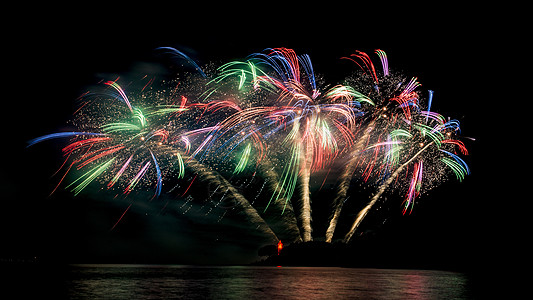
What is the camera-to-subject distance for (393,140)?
24766mm

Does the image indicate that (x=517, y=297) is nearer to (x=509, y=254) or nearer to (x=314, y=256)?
(x=509, y=254)

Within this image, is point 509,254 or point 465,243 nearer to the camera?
point 509,254

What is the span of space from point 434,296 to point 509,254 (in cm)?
1758

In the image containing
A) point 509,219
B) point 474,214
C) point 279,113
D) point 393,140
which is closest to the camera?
point 279,113

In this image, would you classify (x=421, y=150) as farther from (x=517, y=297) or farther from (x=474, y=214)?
(x=517, y=297)

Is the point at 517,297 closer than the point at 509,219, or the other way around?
the point at 517,297

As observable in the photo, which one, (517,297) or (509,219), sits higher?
(509,219)

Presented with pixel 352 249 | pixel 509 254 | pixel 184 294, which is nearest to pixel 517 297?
pixel 184 294

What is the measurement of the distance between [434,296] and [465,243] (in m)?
18.5

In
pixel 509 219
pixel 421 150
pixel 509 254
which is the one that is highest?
pixel 421 150

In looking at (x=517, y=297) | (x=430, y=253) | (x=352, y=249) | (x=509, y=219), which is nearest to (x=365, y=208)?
(x=352, y=249)

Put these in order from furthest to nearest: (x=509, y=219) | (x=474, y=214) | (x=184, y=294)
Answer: (x=474, y=214), (x=509, y=219), (x=184, y=294)

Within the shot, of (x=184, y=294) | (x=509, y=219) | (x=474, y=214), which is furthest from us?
(x=474, y=214)

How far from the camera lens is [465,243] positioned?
2492 centimetres
